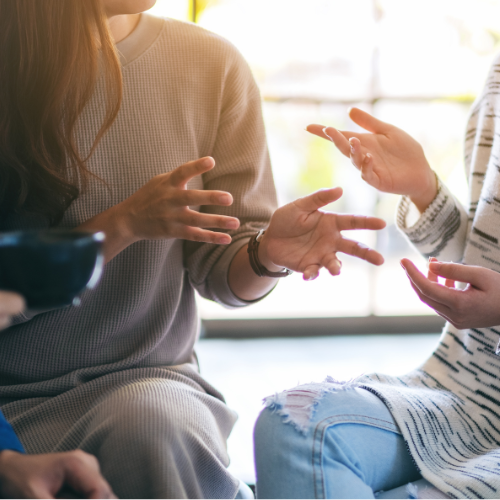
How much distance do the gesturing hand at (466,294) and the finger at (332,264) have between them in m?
0.12

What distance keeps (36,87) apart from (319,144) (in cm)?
234

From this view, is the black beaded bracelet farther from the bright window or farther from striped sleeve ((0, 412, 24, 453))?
the bright window

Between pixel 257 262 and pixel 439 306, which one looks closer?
pixel 439 306

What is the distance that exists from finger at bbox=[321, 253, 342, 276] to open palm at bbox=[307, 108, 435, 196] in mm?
219

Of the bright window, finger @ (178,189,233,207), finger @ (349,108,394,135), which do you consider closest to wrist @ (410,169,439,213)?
finger @ (349,108,394,135)

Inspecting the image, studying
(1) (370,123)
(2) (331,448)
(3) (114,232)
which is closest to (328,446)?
(2) (331,448)

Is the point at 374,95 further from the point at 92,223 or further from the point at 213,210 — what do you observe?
the point at 92,223

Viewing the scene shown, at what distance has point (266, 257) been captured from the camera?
1.04m

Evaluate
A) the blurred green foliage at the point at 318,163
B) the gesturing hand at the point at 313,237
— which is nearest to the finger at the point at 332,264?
the gesturing hand at the point at 313,237

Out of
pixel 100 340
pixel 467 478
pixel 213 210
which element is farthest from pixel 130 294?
pixel 467 478

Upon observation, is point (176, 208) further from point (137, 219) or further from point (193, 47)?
point (193, 47)

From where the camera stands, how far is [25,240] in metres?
0.52

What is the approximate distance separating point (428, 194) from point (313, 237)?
1.05 feet

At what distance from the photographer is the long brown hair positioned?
3.15 feet
